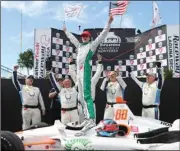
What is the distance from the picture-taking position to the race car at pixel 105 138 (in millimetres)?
3799

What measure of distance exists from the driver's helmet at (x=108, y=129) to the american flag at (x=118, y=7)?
107 inches

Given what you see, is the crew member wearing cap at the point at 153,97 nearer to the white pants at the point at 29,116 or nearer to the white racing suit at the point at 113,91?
the white racing suit at the point at 113,91

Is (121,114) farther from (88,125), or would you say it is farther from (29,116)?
(29,116)

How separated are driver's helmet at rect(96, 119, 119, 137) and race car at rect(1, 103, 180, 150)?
0.19 ft

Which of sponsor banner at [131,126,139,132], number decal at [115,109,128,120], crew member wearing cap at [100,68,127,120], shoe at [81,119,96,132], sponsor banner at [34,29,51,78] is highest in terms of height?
sponsor banner at [34,29,51,78]

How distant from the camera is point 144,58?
46.2 feet

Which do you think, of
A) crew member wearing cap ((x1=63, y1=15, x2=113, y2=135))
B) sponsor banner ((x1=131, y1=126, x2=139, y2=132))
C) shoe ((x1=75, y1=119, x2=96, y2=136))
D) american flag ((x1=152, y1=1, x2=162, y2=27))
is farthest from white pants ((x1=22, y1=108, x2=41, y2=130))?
american flag ((x1=152, y1=1, x2=162, y2=27))

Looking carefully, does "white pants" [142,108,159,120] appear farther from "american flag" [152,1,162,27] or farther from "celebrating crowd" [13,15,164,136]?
"american flag" [152,1,162,27]

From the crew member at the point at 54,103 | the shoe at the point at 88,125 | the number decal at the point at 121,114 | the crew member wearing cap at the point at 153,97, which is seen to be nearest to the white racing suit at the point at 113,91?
the crew member wearing cap at the point at 153,97

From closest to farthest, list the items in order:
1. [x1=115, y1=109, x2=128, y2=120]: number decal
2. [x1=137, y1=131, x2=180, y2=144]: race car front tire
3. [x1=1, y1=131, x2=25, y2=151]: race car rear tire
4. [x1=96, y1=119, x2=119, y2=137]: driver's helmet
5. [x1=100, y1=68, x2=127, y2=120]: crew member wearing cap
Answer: [x1=1, y1=131, x2=25, y2=151]: race car rear tire → [x1=137, y1=131, x2=180, y2=144]: race car front tire → [x1=96, y1=119, x2=119, y2=137]: driver's helmet → [x1=115, y1=109, x2=128, y2=120]: number decal → [x1=100, y1=68, x2=127, y2=120]: crew member wearing cap

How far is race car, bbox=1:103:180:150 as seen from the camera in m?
3.80

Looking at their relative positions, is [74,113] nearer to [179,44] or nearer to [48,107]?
[48,107]

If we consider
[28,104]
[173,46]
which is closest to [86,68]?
[28,104]

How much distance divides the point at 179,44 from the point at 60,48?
16.3 feet
